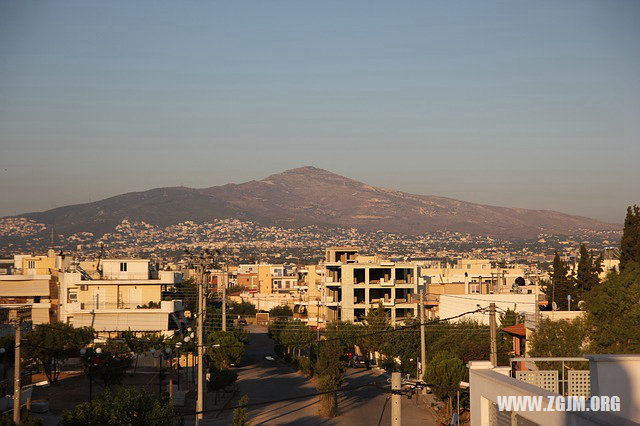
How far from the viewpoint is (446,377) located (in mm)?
35750

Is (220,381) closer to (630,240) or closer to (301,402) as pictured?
(301,402)

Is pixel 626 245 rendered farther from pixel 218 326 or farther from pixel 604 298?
pixel 218 326

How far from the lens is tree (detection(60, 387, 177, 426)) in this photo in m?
23.5

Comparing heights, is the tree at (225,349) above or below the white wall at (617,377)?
below

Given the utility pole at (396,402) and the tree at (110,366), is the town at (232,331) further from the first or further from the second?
the utility pole at (396,402)

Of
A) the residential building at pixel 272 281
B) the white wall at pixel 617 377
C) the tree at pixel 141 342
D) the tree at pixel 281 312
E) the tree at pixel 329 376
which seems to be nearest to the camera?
the white wall at pixel 617 377

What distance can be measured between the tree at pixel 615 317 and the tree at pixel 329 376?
1117 centimetres

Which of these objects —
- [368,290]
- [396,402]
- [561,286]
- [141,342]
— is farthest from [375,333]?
[396,402]

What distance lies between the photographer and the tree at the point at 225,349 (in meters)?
52.7

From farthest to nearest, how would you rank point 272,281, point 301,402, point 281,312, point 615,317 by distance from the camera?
point 272,281, point 281,312, point 301,402, point 615,317

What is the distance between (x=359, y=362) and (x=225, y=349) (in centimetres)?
1106

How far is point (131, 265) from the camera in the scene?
199 ft

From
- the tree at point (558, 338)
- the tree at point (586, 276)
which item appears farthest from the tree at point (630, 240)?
the tree at point (558, 338)

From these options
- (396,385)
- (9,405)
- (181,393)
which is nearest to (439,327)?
(181,393)
